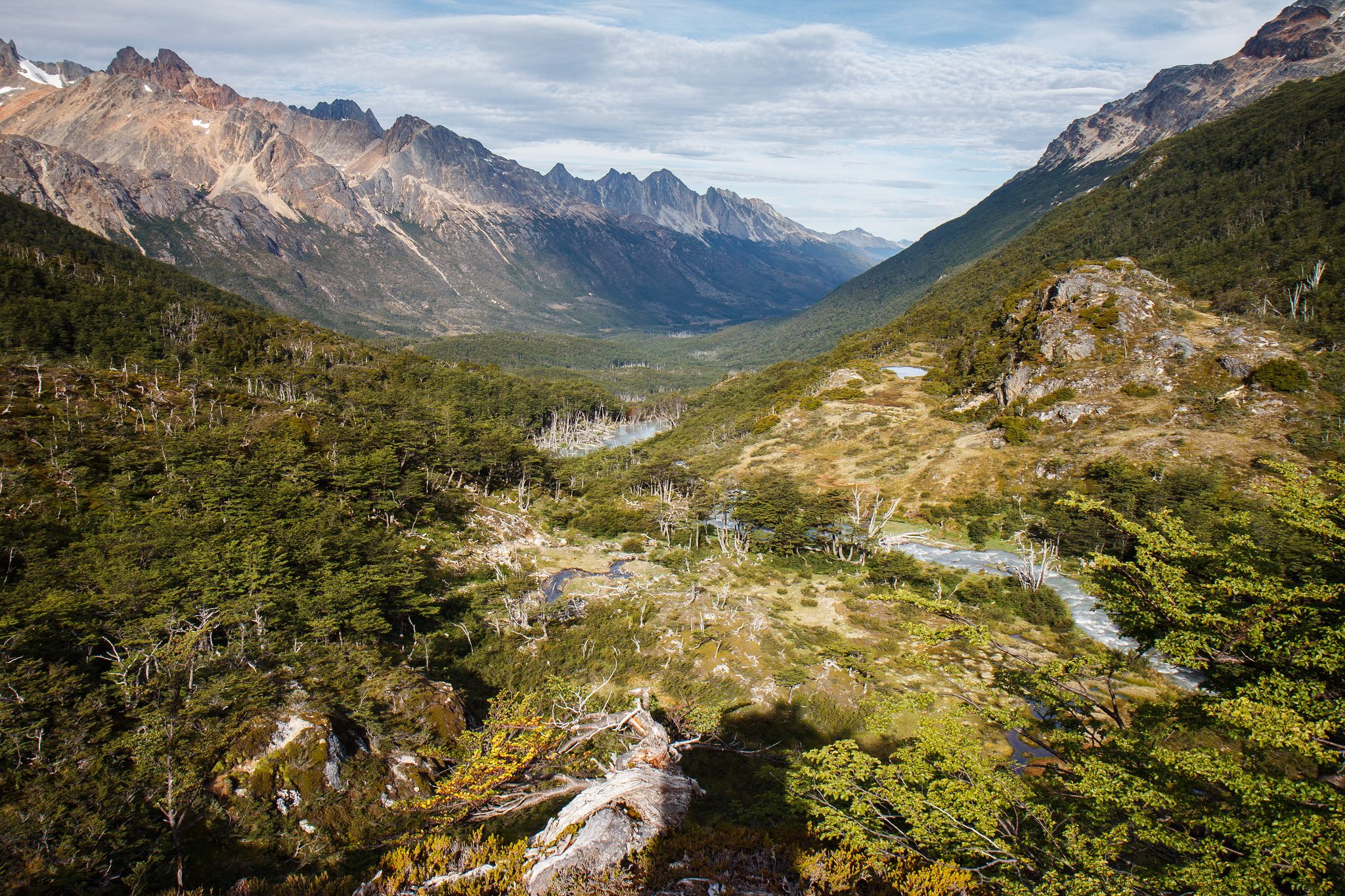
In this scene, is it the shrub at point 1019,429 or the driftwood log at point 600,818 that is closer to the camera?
the driftwood log at point 600,818

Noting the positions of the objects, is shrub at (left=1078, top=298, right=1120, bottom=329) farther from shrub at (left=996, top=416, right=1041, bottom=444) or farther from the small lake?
the small lake

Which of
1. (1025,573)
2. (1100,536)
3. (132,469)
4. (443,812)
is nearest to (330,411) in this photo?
(132,469)

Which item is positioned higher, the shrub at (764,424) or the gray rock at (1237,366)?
the gray rock at (1237,366)

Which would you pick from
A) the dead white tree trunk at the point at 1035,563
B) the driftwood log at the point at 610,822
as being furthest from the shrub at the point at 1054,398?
the driftwood log at the point at 610,822

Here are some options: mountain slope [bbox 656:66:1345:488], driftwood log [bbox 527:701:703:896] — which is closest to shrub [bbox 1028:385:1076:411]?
mountain slope [bbox 656:66:1345:488]

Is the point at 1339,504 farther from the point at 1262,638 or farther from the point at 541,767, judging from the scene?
the point at 541,767

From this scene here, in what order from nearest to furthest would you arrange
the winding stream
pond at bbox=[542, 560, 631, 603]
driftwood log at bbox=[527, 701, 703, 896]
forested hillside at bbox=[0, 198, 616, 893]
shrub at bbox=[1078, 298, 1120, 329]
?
driftwood log at bbox=[527, 701, 703, 896], forested hillside at bbox=[0, 198, 616, 893], the winding stream, pond at bbox=[542, 560, 631, 603], shrub at bbox=[1078, 298, 1120, 329]

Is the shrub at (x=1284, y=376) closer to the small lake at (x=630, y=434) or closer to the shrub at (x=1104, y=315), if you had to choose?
the shrub at (x=1104, y=315)
